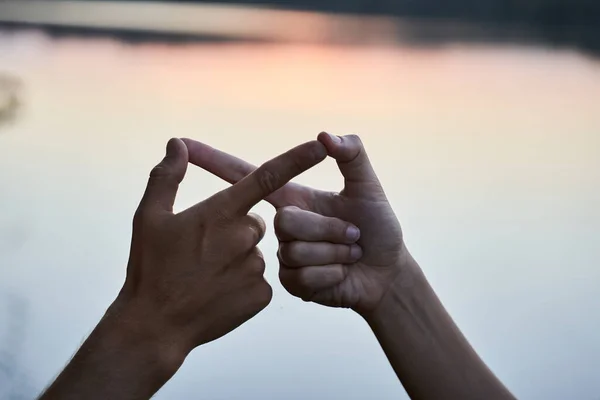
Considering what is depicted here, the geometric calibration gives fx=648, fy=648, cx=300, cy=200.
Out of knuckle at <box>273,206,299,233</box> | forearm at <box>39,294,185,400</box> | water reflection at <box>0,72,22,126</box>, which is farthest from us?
water reflection at <box>0,72,22,126</box>

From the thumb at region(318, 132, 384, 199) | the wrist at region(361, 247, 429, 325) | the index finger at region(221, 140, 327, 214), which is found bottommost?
the wrist at region(361, 247, 429, 325)

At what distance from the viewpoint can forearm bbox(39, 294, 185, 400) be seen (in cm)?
70

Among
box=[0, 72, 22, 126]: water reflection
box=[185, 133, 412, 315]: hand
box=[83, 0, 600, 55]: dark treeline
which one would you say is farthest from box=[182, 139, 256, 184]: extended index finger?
box=[0, 72, 22, 126]: water reflection

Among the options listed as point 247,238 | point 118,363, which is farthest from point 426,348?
point 118,363

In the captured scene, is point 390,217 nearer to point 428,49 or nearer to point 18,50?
point 428,49

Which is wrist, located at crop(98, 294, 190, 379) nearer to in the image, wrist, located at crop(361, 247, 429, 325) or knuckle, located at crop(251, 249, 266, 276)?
knuckle, located at crop(251, 249, 266, 276)

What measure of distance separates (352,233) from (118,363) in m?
0.33

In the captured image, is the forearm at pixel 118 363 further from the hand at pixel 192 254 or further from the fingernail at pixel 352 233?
the fingernail at pixel 352 233

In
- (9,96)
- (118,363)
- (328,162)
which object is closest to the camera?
(118,363)

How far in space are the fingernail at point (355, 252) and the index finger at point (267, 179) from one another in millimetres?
162

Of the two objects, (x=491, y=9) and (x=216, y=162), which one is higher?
(x=491, y=9)

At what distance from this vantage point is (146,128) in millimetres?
1409

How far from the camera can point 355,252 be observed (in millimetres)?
867

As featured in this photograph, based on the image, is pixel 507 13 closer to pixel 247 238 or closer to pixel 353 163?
pixel 353 163
